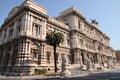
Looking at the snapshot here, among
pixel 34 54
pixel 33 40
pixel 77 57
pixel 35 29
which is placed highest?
pixel 35 29

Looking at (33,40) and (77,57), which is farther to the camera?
(77,57)

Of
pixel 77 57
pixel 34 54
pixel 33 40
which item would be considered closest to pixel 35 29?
pixel 33 40

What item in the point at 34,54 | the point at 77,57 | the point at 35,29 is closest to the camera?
the point at 34,54

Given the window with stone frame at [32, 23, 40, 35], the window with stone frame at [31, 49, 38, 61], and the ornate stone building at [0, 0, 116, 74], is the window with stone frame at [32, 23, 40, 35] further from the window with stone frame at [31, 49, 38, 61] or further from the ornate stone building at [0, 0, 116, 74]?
the window with stone frame at [31, 49, 38, 61]

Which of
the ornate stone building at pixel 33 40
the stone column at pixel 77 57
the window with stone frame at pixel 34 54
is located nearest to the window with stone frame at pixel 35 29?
the ornate stone building at pixel 33 40

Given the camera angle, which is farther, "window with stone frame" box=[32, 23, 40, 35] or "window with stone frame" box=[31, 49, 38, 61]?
"window with stone frame" box=[32, 23, 40, 35]

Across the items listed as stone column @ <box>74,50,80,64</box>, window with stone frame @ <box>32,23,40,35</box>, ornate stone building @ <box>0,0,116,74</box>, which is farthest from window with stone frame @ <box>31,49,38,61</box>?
stone column @ <box>74,50,80,64</box>

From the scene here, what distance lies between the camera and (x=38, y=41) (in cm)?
2827

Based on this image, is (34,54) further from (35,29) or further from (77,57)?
(77,57)

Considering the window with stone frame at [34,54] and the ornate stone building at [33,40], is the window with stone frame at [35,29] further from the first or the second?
the window with stone frame at [34,54]

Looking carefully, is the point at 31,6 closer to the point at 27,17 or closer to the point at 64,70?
the point at 27,17

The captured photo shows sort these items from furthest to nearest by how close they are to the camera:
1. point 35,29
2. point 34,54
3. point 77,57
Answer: point 77,57, point 35,29, point 34,54

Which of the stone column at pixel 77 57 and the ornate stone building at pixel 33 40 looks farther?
the stone column at pixel 77 57

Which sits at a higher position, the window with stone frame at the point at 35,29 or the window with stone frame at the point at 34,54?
the window with stone frame at the point at 35,29
